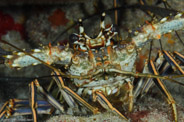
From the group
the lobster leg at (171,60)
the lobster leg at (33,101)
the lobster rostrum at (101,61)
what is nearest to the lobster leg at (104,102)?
the lobster rostrum at (101,61)

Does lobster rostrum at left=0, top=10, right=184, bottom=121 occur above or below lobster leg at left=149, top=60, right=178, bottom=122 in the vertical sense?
above

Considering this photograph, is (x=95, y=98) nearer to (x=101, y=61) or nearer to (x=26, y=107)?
(x=101, y=61)

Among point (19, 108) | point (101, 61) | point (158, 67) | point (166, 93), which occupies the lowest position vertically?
point (19, 108)

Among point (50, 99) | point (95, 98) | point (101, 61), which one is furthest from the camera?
point (50, 99)

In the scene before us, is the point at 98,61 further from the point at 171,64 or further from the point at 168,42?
the point at 168,42

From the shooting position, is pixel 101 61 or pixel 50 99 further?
pixel 50 99

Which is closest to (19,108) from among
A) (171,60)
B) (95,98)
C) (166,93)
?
(95,98)

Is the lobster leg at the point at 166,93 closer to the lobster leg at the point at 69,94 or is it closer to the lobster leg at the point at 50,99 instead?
the lobster leg at the point at 69,94

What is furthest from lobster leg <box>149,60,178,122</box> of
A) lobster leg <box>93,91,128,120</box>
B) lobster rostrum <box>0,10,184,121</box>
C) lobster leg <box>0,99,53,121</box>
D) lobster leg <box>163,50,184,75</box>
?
lobster leg <box>0,99,53,121</box>

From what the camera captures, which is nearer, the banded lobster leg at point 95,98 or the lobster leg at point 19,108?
the banded lobster leg at point 95,98

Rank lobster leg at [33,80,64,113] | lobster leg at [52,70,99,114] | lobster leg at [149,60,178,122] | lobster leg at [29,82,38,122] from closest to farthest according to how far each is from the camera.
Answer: lobster leg at [149,60,178,122]
lobster leg at [52,70,99,114]
lobster leg at [29,82,38,122]
lobster leg at [33,80,64,113]

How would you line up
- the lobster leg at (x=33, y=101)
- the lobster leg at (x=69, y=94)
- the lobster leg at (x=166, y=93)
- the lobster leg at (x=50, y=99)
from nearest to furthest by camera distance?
1. the lobster leg at (x=166, y=93)
2. the lobster leg at (x=69, y=94)
3. the lobster leg at (x=33, y=101)
4. the lobster leg at (x=50, y=99)

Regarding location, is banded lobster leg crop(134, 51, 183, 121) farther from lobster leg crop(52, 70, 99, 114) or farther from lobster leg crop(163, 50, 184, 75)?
lobster leg crop(52, 70, 99, 114)
